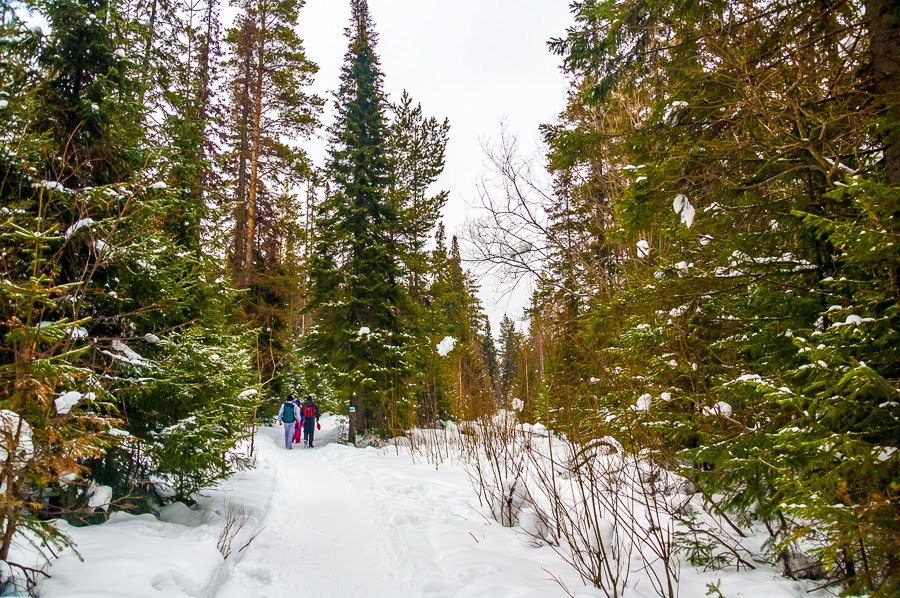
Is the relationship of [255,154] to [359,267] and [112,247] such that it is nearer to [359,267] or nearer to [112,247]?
[359,267]

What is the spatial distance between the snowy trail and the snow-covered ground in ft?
0.05

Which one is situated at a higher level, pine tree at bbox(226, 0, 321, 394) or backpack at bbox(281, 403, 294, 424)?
pine tree at bbox(226, 0, 321, 394)

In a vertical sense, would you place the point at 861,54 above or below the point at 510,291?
above

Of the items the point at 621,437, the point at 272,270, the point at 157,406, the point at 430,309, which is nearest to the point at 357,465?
the point at 157,406

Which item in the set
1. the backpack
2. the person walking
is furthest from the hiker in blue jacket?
the person walking

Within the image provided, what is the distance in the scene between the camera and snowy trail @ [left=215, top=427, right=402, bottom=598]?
4.30m

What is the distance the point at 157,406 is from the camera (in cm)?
551

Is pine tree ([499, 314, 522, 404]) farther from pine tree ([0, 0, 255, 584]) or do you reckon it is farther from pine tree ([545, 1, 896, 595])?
pine tree ([0, 0, 255, 584])

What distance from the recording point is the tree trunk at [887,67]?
3.23 m

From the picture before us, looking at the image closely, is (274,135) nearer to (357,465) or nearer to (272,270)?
(272,270)

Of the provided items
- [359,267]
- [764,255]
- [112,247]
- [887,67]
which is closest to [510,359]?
[359,267]

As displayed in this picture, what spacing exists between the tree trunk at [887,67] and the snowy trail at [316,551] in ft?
17.2

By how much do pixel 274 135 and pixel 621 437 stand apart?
17646mm

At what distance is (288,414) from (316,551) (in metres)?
10.9
